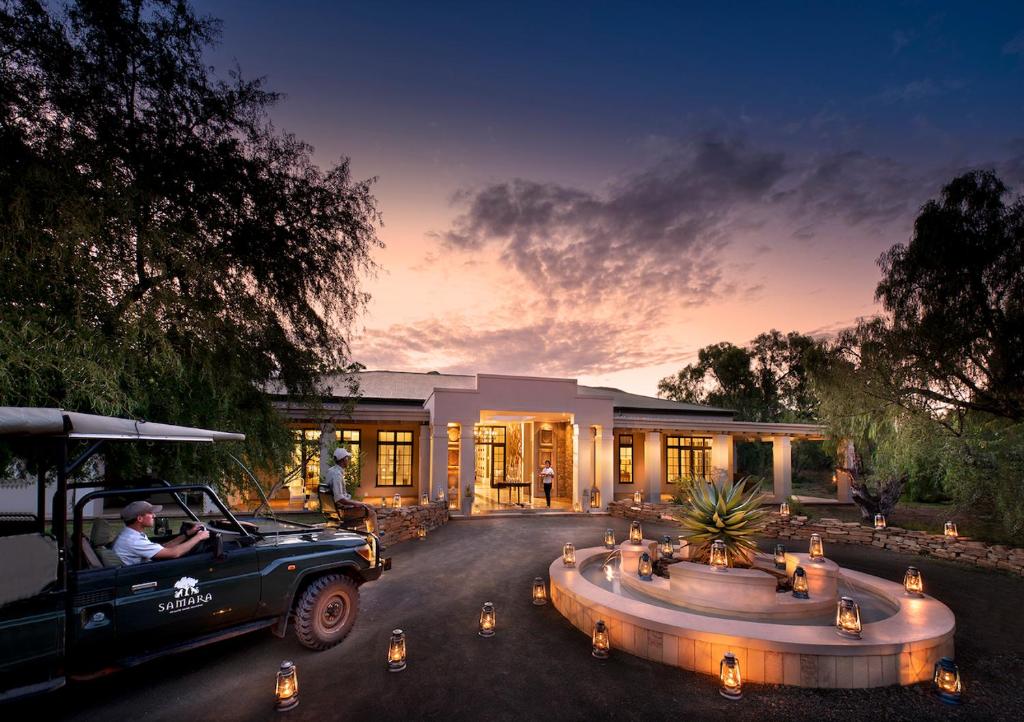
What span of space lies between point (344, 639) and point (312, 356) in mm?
5556

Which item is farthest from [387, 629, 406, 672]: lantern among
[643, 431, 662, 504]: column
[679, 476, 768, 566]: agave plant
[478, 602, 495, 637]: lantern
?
[643, 431, 662, 504]: column

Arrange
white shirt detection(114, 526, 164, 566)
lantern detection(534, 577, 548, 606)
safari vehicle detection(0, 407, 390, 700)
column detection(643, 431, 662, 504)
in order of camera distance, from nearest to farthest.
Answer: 1. safari vehicle detection(0, 407, 390, 700)
2. white shirt detection(114, 526, 164, 566)
3. lantern detection(534, 577, 548, 606)
4. column detection(643, 431, 662, 504)

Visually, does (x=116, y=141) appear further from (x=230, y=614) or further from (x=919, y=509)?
(x=919, y=509)

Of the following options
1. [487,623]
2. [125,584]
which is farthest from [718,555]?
[125,584]

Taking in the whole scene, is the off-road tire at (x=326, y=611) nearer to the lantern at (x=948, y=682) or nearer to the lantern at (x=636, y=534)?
the lantern at (x=636, y=534)

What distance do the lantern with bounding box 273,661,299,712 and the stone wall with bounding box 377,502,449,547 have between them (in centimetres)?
672

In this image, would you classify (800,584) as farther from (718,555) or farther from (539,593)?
(539,593)

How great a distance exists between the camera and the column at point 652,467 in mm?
18344

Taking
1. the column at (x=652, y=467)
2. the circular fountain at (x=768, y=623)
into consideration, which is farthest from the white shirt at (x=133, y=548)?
the column at (x=652, y=467)

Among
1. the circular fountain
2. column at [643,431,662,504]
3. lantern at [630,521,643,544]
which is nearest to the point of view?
the circular fountain

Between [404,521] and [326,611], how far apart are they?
6425 millimetres

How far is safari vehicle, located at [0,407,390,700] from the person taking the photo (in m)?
3.28

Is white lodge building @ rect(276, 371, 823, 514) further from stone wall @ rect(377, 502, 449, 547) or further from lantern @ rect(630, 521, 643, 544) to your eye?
lantern @ rect(630, 521, 643, 544)

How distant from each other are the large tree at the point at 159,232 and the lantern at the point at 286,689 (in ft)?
13.2
